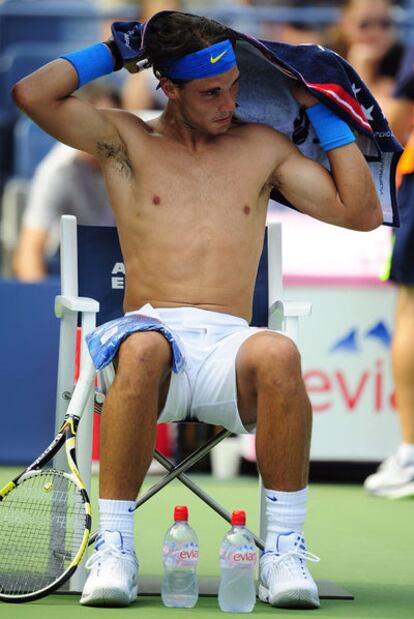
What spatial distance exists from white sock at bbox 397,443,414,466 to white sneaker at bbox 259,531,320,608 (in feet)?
9.26

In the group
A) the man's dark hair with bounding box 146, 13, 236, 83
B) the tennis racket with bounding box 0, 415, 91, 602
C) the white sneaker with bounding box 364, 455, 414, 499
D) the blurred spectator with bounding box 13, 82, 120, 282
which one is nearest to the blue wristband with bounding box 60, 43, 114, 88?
the man's dark hair with bounding box 146, 13, 236, 83

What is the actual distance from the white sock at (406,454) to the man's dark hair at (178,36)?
2914 millimetres

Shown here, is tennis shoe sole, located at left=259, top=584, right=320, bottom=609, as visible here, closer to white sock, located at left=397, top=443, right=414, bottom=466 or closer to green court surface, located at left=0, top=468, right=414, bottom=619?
green court surface, located at left=0, top=468, right=414, bottom=619

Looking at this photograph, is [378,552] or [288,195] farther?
[378,552]

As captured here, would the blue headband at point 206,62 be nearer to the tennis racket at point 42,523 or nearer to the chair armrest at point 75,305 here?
the chair armrest at point 75,305

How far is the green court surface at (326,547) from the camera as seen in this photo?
12.6 feet

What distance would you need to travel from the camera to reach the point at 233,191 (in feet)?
14.5

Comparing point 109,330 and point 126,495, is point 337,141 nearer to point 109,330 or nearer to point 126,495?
point 109,330

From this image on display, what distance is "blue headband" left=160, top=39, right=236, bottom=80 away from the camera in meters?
4.27

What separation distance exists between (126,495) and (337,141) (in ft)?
4.17

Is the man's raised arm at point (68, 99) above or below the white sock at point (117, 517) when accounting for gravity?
above

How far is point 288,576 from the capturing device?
3.91 m

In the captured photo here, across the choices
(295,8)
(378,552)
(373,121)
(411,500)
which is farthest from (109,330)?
(295,8)

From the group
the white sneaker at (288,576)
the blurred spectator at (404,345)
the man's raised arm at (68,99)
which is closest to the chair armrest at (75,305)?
Result: the man's raised arm at (68,99)
